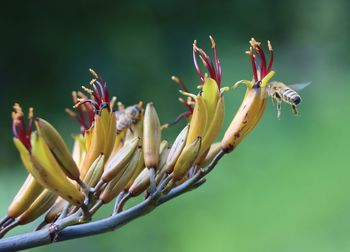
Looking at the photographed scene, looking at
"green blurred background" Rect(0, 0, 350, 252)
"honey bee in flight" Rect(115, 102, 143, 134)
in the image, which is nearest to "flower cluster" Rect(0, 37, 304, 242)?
"honey bee in flight" Rect(115, 102, 143, 134)

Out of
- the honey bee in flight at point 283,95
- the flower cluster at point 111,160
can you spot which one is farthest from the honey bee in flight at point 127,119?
the honey bee in flight at point 283,95

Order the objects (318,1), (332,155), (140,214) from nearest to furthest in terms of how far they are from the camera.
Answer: (140,214) → (332,155) → (318,1)

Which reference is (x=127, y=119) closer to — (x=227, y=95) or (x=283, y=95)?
(x=283, y=95)

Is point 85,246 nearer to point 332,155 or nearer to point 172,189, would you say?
point 332,155

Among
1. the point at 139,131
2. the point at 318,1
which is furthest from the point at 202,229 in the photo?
the point at 318,1

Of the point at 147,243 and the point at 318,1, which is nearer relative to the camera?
the point at 147,243

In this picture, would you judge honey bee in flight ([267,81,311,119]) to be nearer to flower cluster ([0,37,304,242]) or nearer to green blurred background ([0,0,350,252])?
flower cluster ([0,37,304,242])

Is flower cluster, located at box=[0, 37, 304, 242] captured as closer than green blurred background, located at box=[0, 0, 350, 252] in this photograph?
Yes

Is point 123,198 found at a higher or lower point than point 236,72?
lower
